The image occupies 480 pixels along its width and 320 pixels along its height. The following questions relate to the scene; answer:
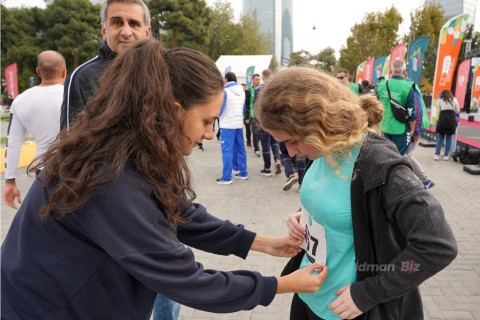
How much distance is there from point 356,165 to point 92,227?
79cm

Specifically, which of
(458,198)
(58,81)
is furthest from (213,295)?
(458,198)

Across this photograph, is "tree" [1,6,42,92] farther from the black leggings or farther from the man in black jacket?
the black leggings

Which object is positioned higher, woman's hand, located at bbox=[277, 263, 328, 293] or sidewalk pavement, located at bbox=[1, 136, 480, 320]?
woman's hand, located at bbox=[277, 263, 328, 293]

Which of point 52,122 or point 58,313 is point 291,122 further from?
point 52,122

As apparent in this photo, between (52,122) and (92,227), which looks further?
(52,122)

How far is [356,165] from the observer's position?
49.9 inches

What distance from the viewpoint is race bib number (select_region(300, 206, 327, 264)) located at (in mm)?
1433

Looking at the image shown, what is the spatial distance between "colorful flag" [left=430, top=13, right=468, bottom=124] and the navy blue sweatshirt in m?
10.1

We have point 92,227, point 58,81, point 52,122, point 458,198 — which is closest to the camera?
point 92,227

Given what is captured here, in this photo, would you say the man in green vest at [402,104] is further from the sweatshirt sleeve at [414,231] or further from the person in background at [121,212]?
the person in background at [121,212]

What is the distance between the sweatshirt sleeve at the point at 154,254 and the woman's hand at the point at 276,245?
487 millimetres

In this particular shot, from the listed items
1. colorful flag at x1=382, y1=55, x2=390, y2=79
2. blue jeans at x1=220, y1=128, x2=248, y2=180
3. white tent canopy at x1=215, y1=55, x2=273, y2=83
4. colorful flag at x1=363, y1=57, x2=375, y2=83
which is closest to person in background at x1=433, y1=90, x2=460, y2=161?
blue jeans at x1=220, y1=128, x2=248, y2=180

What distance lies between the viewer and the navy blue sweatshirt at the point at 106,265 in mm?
947

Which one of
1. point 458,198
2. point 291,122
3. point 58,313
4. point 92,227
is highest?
point 291,122
